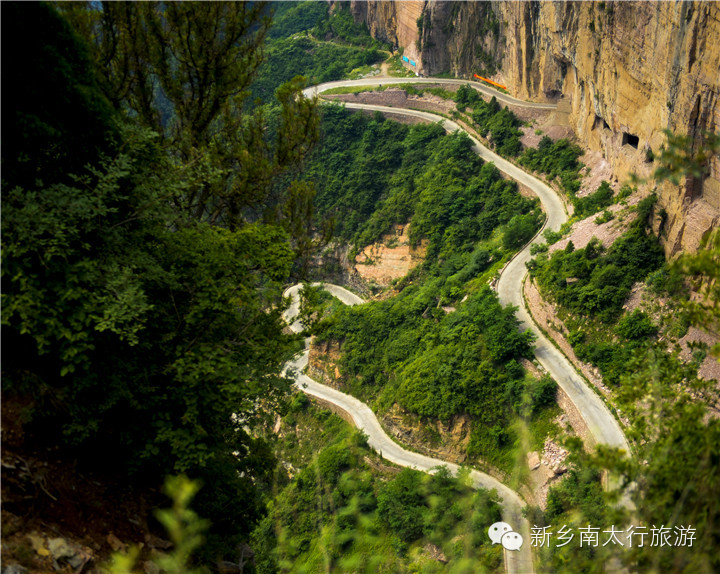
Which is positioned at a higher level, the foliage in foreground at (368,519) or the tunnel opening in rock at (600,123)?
the tunnel opening in rock at (600,123)

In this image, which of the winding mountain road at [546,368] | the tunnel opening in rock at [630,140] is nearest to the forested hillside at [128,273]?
the winding mountain road at [546,368]

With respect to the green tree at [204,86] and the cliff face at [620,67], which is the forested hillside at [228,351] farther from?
the cliff face at [620,67]

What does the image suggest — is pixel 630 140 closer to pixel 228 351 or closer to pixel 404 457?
pixel 404 457

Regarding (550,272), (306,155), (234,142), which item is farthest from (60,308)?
(550,272)

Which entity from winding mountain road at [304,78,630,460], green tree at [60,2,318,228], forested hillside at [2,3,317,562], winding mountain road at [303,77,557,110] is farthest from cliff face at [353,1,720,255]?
forested hillside at [2,3,317,562]

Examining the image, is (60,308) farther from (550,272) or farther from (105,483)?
(550,272)

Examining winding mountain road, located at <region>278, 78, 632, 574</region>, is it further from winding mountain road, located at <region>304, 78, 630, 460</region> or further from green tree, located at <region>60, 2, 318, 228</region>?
green tree, located at <region>60, 2, 318, 228</region>
